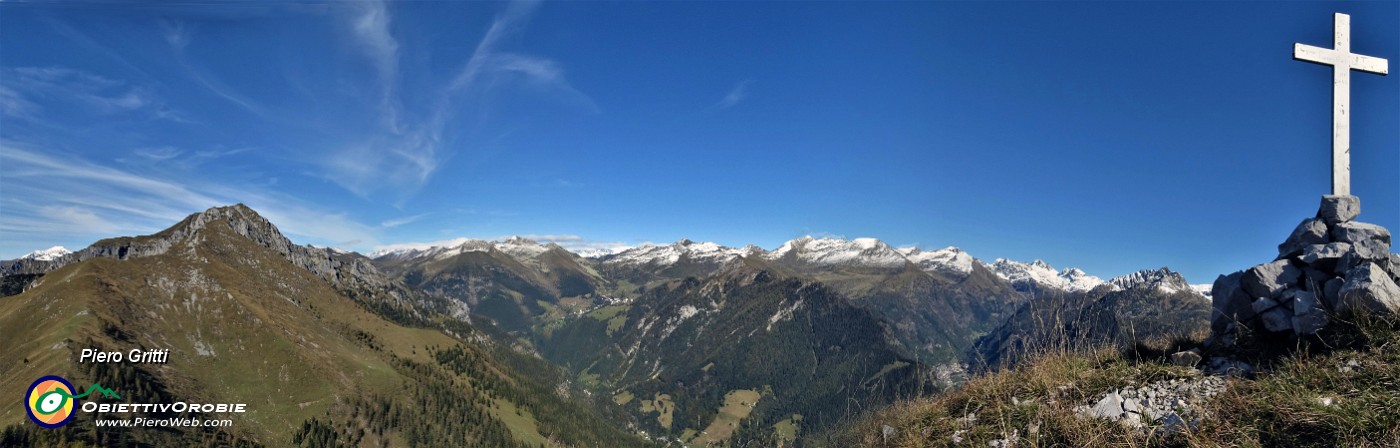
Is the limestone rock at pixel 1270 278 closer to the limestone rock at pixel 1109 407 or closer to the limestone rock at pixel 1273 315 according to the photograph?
the limestone rock at pixel 1273 315

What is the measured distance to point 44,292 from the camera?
169 metres

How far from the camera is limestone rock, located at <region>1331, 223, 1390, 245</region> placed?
9.60 meters

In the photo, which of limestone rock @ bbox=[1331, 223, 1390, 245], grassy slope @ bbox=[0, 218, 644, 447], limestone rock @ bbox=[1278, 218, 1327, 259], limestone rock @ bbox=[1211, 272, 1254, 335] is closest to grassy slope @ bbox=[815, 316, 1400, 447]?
limestone rock @ bbox=[1211, 272, 1254, 335]

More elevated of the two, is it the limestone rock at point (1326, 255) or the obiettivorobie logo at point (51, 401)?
the limestone rock at point (1326, 255)

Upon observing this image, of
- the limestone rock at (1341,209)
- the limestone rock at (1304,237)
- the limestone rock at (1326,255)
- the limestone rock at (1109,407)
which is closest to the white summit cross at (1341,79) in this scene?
the limestone rock at (1341,209)

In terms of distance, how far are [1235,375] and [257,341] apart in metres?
243

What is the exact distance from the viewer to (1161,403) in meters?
7.46

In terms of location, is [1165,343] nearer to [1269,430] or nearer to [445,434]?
[1269,430]

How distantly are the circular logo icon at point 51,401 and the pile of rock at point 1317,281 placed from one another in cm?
8013

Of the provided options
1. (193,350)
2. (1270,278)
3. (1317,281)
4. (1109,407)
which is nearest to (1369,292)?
(1317,281)

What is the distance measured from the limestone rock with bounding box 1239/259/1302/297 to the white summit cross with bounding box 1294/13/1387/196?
290 centimetres

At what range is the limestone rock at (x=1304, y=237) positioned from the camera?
10.4m

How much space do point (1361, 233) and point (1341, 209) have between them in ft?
3.54

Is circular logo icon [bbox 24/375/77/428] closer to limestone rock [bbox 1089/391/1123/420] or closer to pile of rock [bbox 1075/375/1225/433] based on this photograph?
limestone rock [bbox 1089/391/1123/420]
